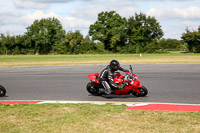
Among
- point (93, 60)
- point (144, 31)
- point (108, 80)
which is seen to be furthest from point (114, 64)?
point (144, 31)

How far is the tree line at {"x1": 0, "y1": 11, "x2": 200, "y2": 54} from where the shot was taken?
66.5m

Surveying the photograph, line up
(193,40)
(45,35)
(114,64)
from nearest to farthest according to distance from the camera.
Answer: (114,64)
(193,40)
(45,35)

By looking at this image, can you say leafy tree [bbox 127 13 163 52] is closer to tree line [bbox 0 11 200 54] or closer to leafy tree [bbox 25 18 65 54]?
tree line [bbox 0 11 200 54]

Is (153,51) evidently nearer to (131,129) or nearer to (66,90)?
(66,90)

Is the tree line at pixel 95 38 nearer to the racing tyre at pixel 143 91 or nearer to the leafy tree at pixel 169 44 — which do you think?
the leafy tree at pixel 169 44

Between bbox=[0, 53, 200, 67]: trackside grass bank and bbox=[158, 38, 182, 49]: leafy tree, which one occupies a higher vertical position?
bbox=[158, 38, 182, 49]: leafy tree

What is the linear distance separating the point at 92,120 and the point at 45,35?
70145 millimetres

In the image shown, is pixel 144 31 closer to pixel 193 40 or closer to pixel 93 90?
pixel 193 40

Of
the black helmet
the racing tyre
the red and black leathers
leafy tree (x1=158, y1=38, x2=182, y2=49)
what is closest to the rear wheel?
the racing tyre

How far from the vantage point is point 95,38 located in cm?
7600

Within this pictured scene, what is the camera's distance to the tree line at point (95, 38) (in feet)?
218

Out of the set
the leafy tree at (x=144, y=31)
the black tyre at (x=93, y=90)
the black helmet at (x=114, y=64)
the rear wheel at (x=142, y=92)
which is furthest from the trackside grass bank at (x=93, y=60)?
the leafy tree at (x=144, y=31)

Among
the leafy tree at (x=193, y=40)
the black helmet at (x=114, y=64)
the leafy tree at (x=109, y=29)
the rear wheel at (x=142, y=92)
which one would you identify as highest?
the leafy tree at (x=109, y=29)

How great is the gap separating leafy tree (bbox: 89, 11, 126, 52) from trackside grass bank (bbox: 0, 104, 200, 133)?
62.6 m
